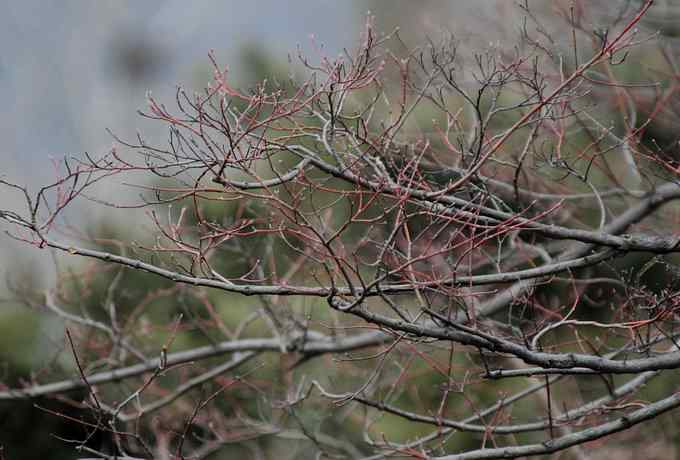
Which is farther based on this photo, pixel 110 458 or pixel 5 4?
pixel 5 4

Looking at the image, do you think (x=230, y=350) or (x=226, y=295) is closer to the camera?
(x=230, y=350)

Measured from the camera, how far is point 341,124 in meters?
2.90

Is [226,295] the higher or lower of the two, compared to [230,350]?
higher

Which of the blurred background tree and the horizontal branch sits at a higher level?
the blurred background tree

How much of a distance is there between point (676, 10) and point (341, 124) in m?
3.00

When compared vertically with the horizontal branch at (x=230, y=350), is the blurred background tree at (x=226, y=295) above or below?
above

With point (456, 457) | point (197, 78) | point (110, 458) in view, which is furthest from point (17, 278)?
point (197, 78)

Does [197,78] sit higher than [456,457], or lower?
higher

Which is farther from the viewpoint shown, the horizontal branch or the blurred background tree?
the blurred background tree

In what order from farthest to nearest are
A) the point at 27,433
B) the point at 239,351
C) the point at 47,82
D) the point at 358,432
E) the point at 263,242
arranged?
1. the point at 47,82
2. the point at 358,432
3. the point at 27,433
4. the point at 263,242
5. the point at 239,351

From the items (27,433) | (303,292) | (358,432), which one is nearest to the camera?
(303,292)

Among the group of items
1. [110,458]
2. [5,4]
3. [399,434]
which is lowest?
[110,458]

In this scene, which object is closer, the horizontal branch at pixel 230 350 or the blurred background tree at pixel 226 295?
the horizontal branch at pixel 230 350

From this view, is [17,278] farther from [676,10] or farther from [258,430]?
[676,10]
